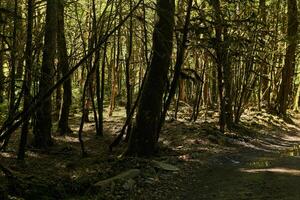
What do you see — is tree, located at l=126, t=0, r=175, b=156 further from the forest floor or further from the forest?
the forest floor

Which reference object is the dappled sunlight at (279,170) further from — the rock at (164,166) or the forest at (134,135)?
the rock at (164,166)

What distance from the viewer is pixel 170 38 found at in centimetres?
1173

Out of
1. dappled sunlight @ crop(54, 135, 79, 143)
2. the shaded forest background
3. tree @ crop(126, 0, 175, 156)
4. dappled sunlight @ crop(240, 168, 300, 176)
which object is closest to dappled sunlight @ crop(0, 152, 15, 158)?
the shaded forest background

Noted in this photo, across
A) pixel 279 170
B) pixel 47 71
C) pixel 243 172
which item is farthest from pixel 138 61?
pixel 279 170

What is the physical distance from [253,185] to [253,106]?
62.8ft

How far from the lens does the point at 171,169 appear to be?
1061 cm

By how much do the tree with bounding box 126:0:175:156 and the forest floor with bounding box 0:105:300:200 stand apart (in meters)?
0.57

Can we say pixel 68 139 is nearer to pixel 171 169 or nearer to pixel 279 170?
pixel 171 169

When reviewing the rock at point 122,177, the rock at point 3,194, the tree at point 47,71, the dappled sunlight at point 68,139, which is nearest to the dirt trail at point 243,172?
the rock at point 122,177

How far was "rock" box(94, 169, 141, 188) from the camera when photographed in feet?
28.9

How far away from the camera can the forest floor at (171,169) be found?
27.8ft

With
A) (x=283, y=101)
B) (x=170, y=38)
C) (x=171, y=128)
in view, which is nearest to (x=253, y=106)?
(x=283, y=101)

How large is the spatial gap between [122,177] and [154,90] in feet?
9.90

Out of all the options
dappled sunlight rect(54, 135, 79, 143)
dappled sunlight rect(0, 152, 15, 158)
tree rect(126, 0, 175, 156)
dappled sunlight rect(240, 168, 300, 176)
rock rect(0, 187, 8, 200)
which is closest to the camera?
rock rect(0, 187, 8, 200)
